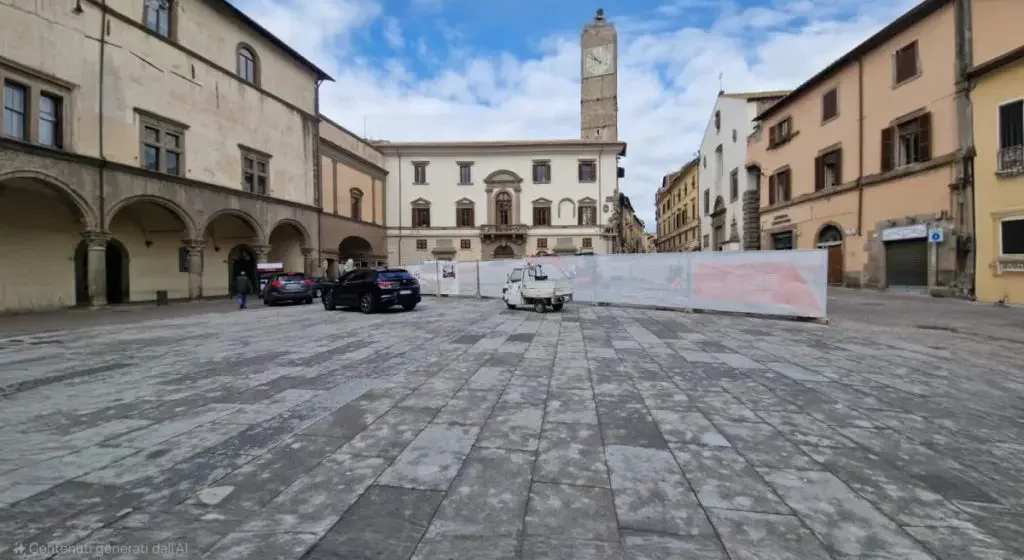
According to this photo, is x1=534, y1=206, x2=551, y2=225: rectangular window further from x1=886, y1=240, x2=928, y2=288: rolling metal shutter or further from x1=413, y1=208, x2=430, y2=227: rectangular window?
x1=886, y1=240, x2=928, y2=288: rolling metal shutter

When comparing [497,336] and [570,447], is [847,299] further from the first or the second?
[570,447]

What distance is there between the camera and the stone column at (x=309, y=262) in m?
28.1

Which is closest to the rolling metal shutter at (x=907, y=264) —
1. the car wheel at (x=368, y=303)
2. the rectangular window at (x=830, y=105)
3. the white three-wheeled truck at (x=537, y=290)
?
the rectangular window at (x=830, y=105)

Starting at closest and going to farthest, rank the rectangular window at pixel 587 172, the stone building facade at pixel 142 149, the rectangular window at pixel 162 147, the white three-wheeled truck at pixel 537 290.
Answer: the white three-wheeled truck at pixel 537 290
the stone building facade at pixel 142 149
the rectangular window at pixel 162 147
the rectangular window at pixel 587 172

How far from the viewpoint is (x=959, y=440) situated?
393cm

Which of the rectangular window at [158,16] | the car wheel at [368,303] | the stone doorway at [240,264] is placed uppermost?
the rectangular window at [158,16]

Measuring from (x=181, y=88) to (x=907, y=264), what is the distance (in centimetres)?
3193

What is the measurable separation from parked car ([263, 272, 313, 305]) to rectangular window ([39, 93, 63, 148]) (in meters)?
8.31

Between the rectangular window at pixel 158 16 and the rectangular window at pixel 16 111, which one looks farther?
the rectangular window at pixel 158 16

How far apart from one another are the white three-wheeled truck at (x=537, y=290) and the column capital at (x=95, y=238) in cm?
1472

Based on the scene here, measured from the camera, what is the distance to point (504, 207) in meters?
42.6

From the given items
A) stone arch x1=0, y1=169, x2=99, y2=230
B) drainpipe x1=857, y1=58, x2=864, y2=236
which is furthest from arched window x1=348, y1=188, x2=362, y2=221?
drainpipe x1=857, y1=58, x2=864, y2=236

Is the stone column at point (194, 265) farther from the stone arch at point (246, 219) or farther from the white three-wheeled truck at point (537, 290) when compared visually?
the white three-wheeled truck at point (537, 290)

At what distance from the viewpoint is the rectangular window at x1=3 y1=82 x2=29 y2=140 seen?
46.9ft
